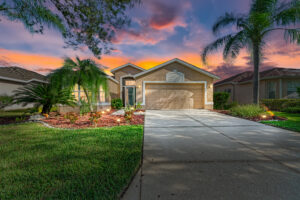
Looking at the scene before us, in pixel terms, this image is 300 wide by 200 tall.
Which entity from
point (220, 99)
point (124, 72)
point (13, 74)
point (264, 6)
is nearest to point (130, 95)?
point (124, 72)

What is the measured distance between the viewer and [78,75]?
270 inches

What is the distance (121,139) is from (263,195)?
2.78 m

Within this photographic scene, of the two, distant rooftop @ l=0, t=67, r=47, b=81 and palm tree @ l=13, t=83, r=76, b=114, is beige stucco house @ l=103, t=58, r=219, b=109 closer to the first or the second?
palm tree @ l=13, t=83, r=76, b=114

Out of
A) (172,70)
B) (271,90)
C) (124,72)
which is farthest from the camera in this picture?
(124,72)

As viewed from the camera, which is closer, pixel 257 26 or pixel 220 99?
pixel 257 26

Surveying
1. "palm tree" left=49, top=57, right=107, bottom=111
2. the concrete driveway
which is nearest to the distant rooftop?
"palm tree" left=49, top=57, right=107, bottom=111

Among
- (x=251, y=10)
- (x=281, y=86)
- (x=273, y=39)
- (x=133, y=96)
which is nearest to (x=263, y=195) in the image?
(x=273, y=39)

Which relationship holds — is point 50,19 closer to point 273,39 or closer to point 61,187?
point 61,187

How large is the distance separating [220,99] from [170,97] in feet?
15.8

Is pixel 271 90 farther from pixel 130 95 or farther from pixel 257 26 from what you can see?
pixel 130 95

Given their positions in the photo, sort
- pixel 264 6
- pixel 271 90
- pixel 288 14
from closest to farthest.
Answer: pixel 288 14, pixel 264 6, pixel 271 90

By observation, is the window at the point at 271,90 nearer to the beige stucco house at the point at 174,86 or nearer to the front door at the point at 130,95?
the beige stucco house at the point at 174,86

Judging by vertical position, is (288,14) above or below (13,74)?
above

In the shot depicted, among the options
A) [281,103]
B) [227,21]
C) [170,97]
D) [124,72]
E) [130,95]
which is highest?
[227,21]
